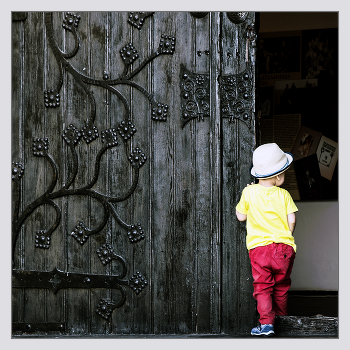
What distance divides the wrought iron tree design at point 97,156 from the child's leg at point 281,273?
0.87 meters

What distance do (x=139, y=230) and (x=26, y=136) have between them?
1000mm

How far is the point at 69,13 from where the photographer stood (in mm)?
3562

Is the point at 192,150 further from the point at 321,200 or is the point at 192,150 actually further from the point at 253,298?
the point at 321,200

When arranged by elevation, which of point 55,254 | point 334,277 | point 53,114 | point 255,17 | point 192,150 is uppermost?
point 255,17

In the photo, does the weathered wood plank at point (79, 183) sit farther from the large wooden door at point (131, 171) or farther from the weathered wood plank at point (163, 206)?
the weathered wood plank at point (163, 206)

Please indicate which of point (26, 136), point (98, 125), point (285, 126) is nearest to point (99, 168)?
point (98, 125)

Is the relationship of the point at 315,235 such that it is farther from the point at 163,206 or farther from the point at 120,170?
the point at 120,170

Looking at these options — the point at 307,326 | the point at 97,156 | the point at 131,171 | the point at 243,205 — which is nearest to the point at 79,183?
the point at 97,156

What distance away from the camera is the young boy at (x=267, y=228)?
10.9 ft

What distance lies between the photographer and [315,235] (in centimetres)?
477

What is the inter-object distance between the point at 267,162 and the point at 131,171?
0.90m

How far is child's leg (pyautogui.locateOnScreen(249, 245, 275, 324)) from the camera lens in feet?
10.8

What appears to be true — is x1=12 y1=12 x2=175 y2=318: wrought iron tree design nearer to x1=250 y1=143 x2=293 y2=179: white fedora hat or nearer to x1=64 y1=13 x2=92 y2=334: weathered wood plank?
x1=64 y1=13 x2=92 y2=334: weathered wood plank

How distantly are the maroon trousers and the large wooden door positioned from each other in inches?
5.1
